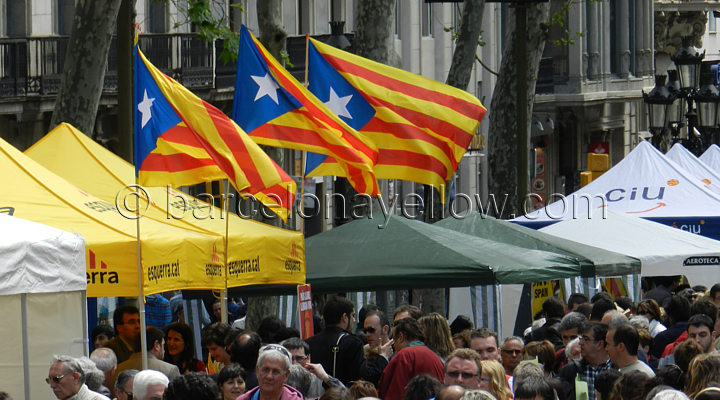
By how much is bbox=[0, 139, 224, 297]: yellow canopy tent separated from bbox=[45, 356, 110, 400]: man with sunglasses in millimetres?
2006

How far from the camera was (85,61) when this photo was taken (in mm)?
15516

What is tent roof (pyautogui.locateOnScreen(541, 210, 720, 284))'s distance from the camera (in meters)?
19.5

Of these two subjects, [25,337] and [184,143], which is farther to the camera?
[184,143]

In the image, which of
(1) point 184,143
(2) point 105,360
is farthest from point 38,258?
(1) point 184,143

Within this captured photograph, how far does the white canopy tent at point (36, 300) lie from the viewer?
32.7ft

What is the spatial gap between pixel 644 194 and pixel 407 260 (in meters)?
8.92

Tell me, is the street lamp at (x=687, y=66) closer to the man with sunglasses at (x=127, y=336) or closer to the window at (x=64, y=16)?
the window at (x=64, y=16)

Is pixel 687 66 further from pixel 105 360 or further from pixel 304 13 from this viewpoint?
pixel 105 360

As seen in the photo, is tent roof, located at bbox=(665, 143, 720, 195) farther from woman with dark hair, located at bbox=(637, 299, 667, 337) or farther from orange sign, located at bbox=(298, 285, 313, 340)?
orange sign, located at bbox=(298, 285, 313, 340)

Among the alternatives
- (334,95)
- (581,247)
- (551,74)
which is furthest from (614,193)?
(551,74)

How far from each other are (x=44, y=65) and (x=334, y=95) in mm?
10123

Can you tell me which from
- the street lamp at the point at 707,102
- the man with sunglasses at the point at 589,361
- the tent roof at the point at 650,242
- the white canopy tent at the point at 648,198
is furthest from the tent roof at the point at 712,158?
the man with sunglasses at the point at 589,361

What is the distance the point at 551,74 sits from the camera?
1981 inches
